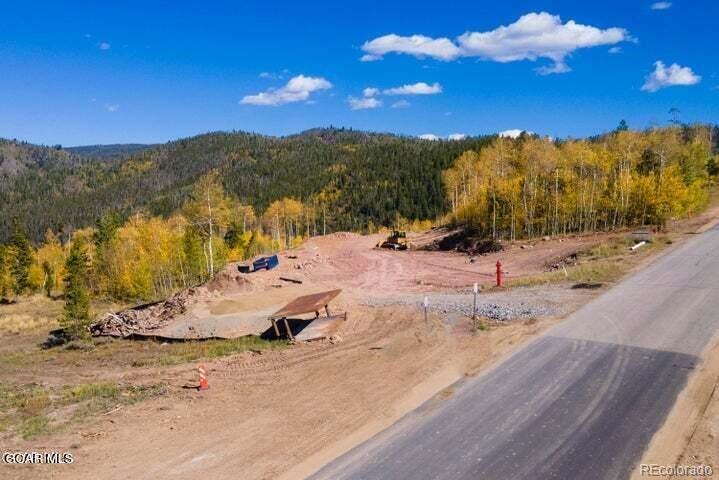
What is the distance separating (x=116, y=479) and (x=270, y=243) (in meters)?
89.7

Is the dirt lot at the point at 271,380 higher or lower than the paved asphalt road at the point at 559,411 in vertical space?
lower

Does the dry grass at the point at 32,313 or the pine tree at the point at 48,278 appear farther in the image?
the pine tree at the point at 48,278

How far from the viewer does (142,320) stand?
32750mm

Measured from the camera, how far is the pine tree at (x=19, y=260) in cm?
7912

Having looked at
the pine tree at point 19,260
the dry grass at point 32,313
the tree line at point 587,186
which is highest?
the tree line at point 587,186

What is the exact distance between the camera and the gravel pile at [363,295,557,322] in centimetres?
2086

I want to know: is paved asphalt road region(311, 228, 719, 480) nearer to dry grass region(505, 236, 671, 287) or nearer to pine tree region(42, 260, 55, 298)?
dry grass region(505, 236, 671, 287)

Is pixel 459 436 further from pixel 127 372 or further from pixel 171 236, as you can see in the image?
pixel 171 236

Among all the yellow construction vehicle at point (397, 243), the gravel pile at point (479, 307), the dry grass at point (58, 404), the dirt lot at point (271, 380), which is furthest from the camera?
the yellow construction vehicle at point (397, 243)

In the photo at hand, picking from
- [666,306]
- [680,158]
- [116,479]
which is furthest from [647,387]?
[680,158]

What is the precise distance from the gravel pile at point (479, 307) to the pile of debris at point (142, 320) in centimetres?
1314

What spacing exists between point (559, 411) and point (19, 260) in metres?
89.0

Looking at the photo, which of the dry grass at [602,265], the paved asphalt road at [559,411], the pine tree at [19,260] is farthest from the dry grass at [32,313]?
the paved asphalt road at [559,411]

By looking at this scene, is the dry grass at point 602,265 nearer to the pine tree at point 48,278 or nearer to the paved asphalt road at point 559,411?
the paved asphalt road at point 559,411
